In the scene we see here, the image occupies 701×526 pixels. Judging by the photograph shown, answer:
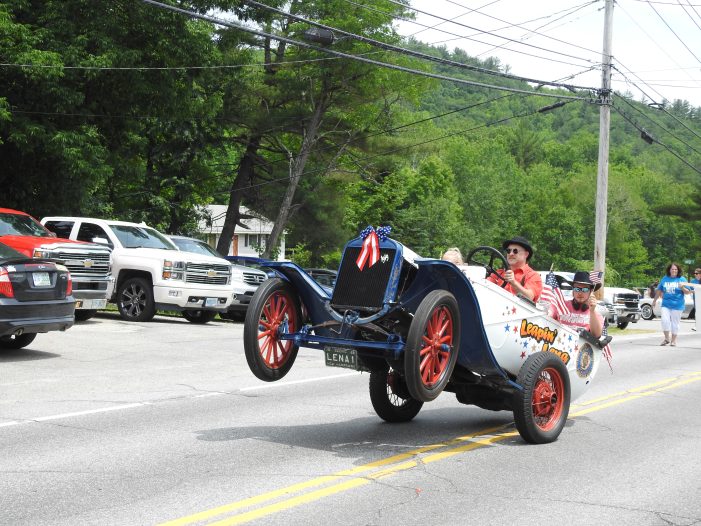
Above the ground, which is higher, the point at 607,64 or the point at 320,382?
the point at 607,64

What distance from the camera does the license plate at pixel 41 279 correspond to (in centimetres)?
1338

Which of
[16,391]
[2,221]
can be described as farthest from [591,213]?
[16,391]

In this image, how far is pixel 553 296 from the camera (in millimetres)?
9688

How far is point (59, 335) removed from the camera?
16828 millimetres

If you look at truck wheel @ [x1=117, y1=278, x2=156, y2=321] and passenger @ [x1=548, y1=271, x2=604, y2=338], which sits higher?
passenger @ [x1=548, y1=271, x2=604, y2=338]

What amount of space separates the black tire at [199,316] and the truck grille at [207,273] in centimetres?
137

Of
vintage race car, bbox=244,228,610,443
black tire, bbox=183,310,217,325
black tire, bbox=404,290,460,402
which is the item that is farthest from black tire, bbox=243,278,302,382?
black tire, bbox=183,310,217,325

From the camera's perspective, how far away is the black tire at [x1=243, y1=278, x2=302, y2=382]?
25.7 ft

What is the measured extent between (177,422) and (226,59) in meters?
26.5

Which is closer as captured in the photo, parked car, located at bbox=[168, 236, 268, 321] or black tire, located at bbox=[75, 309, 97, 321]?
black tire, located at bbox=[75, 309, 97, 321]

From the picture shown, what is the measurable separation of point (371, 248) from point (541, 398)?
224cm

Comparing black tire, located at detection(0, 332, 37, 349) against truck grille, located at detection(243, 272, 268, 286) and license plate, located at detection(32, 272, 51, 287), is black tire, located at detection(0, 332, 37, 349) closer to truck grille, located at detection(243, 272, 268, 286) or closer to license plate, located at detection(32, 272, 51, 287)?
license plate, located at detection(32, 272, 51, 287)

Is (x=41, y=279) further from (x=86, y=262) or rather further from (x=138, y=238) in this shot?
(x=138, y=238)

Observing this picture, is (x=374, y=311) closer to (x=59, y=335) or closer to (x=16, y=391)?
(x=16, y=391)
